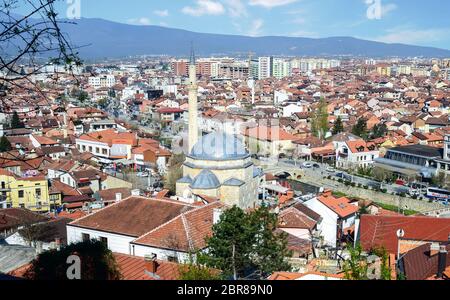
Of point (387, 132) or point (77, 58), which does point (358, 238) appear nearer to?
point (77, 58)

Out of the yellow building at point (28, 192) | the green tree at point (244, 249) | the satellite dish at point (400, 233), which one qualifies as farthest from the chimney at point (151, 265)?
the yellow building at point (28, 192)

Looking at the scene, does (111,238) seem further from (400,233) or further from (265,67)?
(265,67)

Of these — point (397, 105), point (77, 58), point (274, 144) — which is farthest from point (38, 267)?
point (397, 105)

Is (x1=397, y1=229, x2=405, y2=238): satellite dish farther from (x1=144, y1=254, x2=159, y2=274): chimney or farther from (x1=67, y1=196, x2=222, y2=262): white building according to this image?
(x1=144, y1=254, x2=159, y2=274): chimney

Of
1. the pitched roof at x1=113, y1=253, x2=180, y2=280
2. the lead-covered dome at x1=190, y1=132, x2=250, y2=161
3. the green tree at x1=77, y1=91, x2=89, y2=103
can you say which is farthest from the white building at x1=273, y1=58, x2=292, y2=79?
the green tree at x1=77, y1=91, x2=89, y2=103

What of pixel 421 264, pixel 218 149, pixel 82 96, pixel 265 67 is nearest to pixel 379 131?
pixel 218 149
